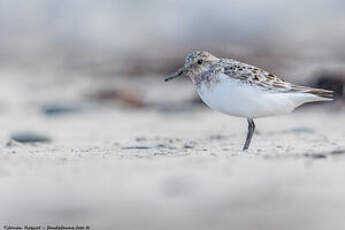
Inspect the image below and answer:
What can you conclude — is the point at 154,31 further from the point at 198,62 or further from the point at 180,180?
the point at 180,180

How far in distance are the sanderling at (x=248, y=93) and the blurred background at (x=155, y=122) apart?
397 mm

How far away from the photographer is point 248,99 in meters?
6.55

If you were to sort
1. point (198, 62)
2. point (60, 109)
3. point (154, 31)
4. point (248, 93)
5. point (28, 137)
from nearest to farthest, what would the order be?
point (248, 93) → point (198, 62) → point (28, 137) → point (60, 109) → point (154, 31)

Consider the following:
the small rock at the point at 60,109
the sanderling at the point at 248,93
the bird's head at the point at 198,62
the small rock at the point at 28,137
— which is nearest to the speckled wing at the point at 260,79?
the sanderling at the point at 248,93

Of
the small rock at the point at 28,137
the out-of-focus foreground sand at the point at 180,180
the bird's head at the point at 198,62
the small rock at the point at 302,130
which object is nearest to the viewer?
the out-of-focus foreground sand at the point at 180,180

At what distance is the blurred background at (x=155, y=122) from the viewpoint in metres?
4.78

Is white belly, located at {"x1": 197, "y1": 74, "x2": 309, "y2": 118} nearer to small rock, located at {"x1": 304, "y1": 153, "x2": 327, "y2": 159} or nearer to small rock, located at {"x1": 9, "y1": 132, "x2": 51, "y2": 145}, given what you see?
small rock, located at {"x1": 304, "y1": 153, "x2": 327, "y2": 159}

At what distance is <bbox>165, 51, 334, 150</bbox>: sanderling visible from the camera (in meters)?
6.56

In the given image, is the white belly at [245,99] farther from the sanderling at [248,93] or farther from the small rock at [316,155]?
the small rock at [316,155]

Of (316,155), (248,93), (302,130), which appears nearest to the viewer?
(316,155)

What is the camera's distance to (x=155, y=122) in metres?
10.4

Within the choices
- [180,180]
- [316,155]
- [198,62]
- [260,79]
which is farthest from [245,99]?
[180,180]

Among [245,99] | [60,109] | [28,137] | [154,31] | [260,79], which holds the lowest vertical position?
[154,31]

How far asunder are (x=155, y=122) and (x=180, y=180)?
5.15m
